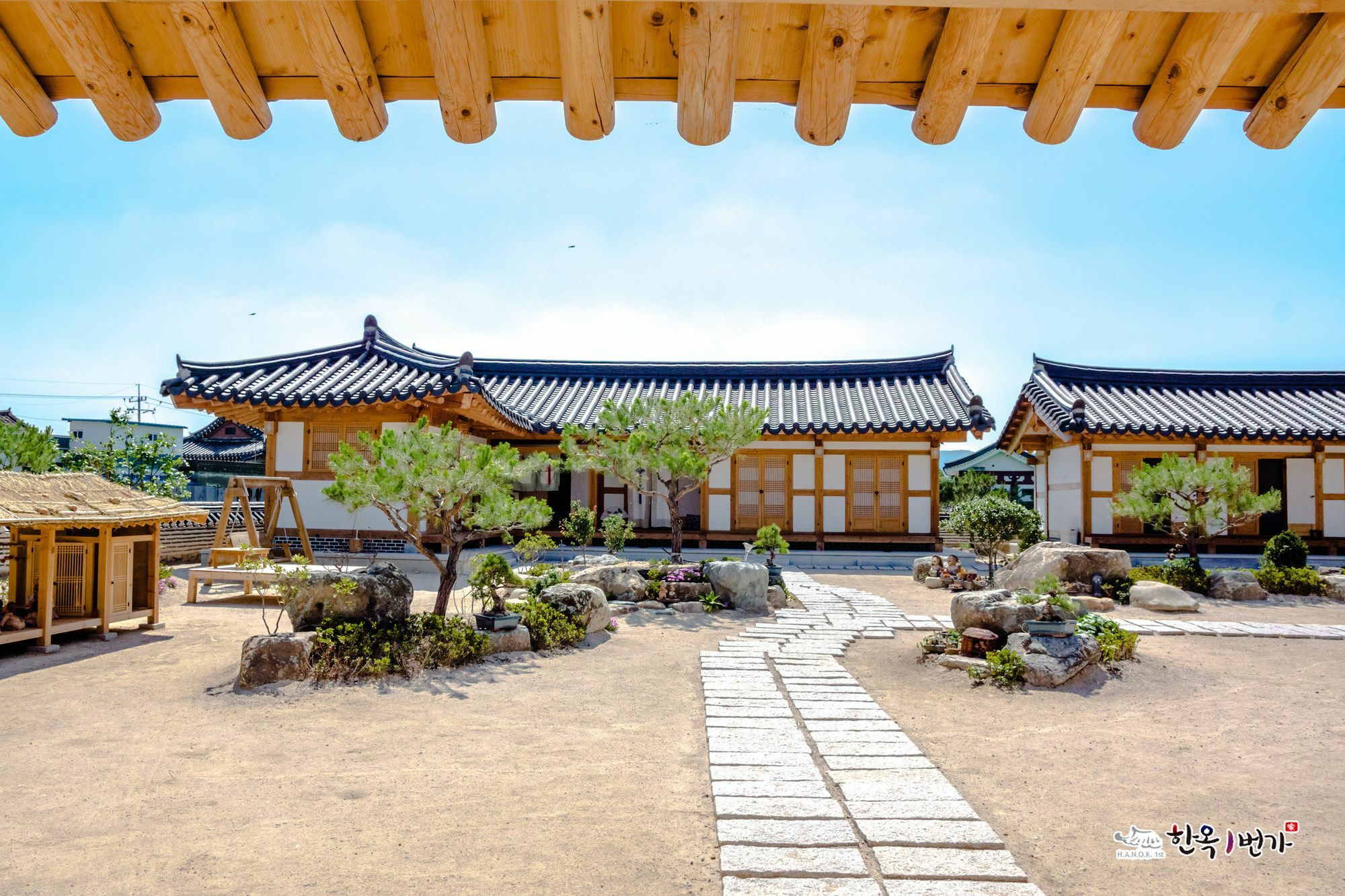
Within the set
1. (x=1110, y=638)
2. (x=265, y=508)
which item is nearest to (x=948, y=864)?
(x=1110, y=638)

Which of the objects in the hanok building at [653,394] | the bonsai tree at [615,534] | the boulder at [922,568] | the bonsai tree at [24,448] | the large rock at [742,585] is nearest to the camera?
the large rock at [742,585]

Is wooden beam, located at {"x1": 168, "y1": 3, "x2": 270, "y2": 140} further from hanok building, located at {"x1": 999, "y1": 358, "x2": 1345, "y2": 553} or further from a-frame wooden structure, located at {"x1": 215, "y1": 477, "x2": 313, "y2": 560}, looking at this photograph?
hanok building, located at {"x1": 999, "y1": 358, "x2": 1345, "y2": 553}

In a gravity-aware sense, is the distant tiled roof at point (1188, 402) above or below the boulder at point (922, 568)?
above

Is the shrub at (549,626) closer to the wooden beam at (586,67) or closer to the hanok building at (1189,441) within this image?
the wooden beam at (586,67)

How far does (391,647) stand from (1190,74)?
583 centimetres

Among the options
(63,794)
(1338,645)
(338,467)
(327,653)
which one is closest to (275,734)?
(63,794)

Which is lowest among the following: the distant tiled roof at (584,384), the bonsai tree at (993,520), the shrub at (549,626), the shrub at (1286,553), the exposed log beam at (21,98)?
the shrub at (549,626)

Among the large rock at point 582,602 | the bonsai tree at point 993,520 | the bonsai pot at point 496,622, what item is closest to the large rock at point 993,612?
the large rock at point 582,602

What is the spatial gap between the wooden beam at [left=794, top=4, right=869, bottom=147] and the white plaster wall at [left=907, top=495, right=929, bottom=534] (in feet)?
47.0

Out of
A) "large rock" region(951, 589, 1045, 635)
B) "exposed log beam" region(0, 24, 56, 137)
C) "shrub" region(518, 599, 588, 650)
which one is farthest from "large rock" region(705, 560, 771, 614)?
"exposed log beam" region(0, 24, 56, 137)

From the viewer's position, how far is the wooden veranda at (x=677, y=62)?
73.3 inches

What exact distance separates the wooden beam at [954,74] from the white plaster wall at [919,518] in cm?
1424

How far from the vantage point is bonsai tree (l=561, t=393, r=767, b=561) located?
10.6m

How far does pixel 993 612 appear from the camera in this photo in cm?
675
